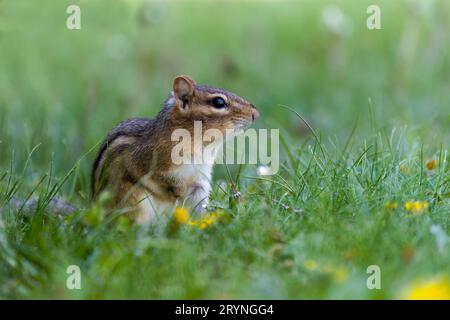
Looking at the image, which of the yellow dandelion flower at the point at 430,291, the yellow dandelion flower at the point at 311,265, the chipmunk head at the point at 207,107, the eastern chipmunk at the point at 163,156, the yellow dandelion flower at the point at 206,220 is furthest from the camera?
the chipmunk head at the point at 207,107

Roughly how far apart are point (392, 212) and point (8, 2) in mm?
4920

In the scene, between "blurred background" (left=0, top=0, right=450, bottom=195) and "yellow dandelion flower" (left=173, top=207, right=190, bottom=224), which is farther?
"blurred background" (left=0, top=0, right=450, bottom=195)

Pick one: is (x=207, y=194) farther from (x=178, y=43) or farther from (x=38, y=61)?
(x=178, y=43)

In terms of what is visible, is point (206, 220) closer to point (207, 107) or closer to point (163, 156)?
point (163, 156)

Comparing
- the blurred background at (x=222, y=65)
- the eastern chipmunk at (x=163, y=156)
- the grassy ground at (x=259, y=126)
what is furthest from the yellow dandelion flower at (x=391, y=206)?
the blurred background at (x=222, y=65)

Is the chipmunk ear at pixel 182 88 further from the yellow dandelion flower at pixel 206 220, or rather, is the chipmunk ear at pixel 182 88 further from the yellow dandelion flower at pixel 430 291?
the yellow dandelion flower at pixel 430 291

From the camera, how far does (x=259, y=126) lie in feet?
25.2

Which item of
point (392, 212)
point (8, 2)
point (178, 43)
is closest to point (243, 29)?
point (178, 43)

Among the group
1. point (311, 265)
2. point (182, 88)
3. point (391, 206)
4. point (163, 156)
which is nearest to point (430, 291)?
point (311, 265)

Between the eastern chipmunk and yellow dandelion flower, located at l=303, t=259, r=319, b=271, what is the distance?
1.04m

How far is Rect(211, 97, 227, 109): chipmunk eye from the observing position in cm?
491

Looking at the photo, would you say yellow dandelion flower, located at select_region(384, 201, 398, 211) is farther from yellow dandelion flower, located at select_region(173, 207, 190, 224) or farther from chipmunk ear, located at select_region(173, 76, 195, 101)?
chipmunk ear, located at select_region(173, 76, 195, 101)

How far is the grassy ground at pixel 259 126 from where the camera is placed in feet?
11.5

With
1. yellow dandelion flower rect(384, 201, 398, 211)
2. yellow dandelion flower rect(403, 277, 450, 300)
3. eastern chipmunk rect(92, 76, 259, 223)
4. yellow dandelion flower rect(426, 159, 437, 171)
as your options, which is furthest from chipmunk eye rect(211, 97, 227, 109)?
yellow dandelion flower rect(403, 277, 450, 300)
